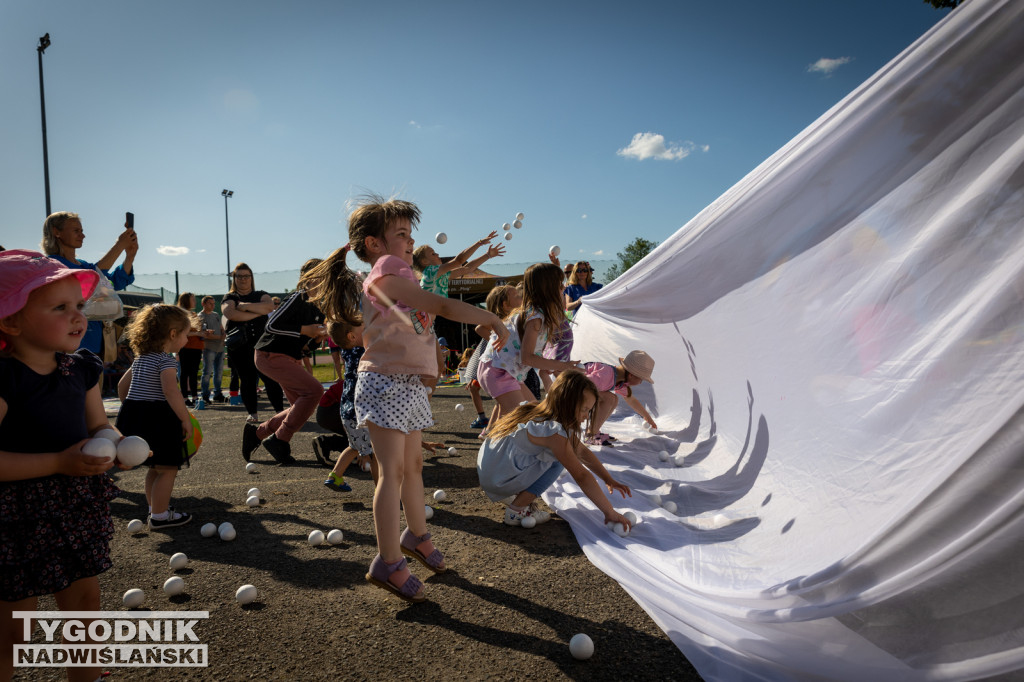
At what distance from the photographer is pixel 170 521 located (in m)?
3.92

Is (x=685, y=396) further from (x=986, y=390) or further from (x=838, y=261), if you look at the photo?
(x=986, y=390)

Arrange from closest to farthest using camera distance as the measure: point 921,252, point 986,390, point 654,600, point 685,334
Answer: point 986,390 < point 921,252 < point 654,600 < point 685,334

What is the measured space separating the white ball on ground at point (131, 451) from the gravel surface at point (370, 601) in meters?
0.85

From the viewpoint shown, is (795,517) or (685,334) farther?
(685,334)

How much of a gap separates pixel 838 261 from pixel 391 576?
2.44 metres

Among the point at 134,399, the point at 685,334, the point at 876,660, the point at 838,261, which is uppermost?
the point at 838,261

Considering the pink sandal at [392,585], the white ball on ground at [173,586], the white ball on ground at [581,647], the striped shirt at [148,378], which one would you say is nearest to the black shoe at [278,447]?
the striped shirt at [148,378]

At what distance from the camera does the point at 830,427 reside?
2.65 m

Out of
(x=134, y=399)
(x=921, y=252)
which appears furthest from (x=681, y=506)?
(x=134, y=399)

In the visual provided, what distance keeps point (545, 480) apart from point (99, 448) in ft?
7.97

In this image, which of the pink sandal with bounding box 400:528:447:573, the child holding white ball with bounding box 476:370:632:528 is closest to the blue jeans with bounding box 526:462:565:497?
the child holding white ball with bounding box 476:370:632:528

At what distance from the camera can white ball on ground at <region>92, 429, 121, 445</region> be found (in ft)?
6.66

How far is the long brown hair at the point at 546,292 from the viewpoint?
4.62 m

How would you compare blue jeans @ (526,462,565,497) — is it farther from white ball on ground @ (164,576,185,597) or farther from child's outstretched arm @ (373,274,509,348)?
white ball on ground @ (164,576,185,597)
